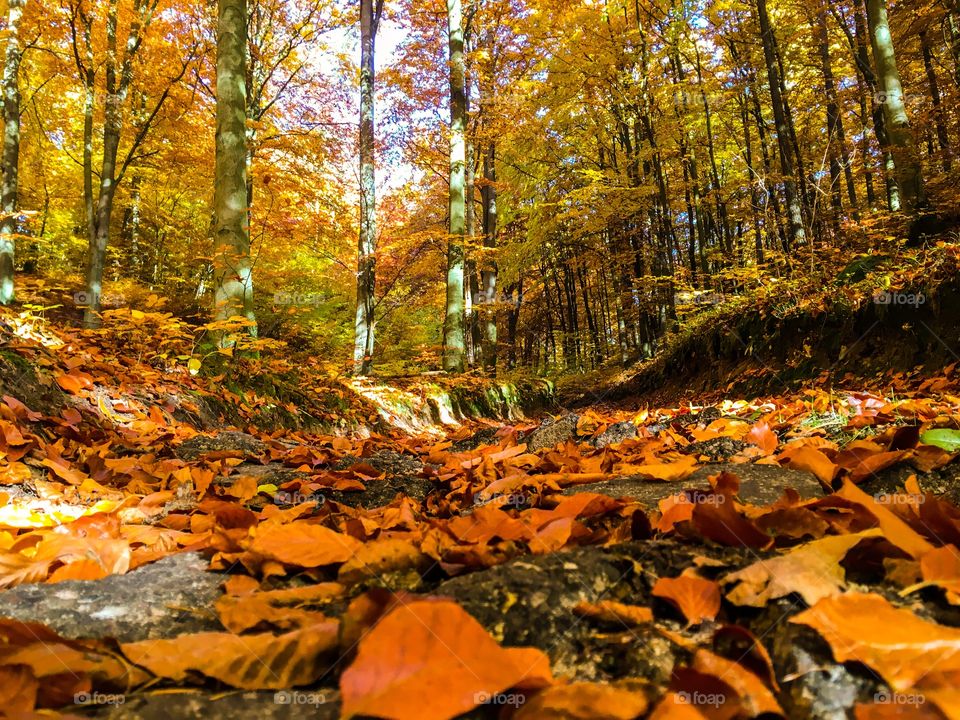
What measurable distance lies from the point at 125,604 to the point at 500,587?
0.77m

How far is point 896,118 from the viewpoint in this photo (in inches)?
277

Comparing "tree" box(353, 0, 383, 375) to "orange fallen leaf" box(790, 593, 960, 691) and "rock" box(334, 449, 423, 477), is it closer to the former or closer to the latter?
"rock" box(334, 449, 423, 477)

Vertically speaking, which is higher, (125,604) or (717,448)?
(717,448)

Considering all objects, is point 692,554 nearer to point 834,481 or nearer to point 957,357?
point 834,481

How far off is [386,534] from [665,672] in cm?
78

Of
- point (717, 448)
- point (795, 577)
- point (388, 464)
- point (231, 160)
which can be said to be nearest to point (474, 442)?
point (388, 464)

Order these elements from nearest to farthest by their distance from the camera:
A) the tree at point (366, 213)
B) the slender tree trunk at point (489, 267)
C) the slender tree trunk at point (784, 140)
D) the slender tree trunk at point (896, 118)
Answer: the slender tree trunk at point (896, 118) < the slender tree trunk at point (784, 140) < the tree at point (366, 213) < the slender tree trunk at point (489, 267)

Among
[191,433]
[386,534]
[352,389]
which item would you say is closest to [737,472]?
[386,534]

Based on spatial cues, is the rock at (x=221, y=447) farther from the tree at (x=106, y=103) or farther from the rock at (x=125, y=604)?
the tree at (x=106, y=103)

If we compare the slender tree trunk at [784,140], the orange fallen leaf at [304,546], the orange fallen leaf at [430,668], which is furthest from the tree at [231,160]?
the slender tree trunk at [784,140]

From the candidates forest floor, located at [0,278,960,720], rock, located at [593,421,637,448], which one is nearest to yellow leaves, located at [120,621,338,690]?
forest floor, located at [0,278,960,720]

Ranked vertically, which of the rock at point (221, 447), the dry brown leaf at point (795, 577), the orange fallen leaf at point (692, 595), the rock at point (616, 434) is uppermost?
the rock at point (221, 447)

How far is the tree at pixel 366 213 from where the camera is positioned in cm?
912

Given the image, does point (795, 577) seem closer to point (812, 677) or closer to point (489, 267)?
point (812, 677)
